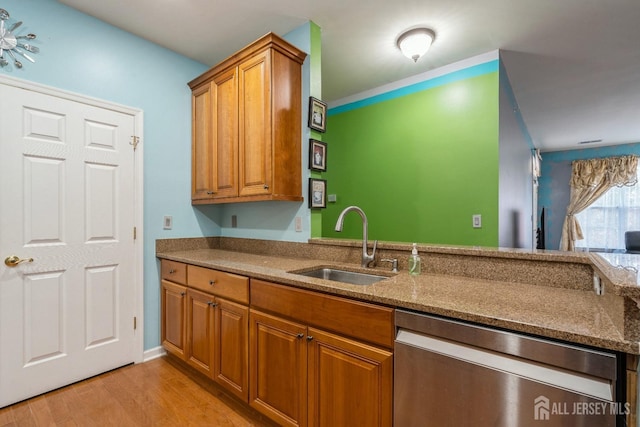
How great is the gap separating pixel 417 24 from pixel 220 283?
2359mm

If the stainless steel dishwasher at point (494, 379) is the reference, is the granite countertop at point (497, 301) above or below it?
above

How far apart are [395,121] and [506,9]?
1322 mm

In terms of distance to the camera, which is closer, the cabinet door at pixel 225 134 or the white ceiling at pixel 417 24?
the white ceiling at pixel 417 24

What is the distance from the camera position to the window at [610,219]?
5.84 metres

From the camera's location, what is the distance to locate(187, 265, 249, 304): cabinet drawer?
1.75 m

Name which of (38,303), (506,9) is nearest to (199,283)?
(38,303)

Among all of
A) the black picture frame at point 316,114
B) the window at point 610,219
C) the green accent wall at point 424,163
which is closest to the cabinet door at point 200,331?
the black picture frame at point 316,114

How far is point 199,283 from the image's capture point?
6.81 ft

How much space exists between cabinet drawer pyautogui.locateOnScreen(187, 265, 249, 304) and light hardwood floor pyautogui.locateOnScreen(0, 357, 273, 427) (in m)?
0.69

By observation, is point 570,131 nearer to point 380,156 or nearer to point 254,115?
point 380,156

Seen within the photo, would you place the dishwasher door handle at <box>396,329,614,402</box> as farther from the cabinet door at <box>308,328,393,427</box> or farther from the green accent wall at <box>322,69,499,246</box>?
the green accent wall at <box>322,69,499,246</box>

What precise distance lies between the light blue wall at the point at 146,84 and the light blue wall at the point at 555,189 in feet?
24.0

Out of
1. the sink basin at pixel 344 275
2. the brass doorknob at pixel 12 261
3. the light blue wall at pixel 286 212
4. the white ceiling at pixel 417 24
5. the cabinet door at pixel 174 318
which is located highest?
the white ceiling at pixel 417 24

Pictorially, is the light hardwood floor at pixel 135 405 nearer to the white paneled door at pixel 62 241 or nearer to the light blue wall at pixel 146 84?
the white paneled door at pixel 62 241
